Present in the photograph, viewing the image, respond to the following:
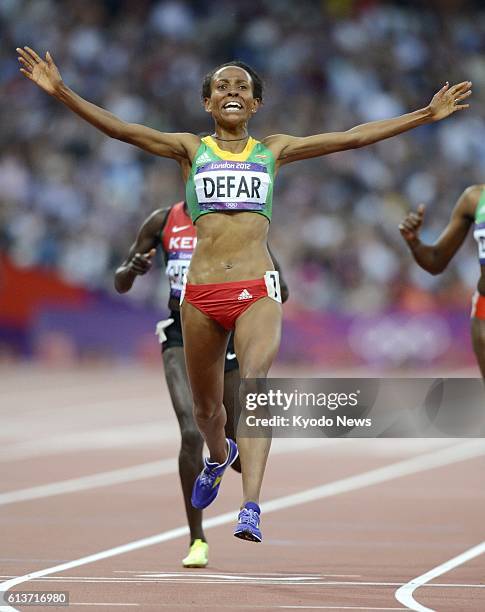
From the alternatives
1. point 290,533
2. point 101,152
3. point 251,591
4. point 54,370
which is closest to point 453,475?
point 290,533

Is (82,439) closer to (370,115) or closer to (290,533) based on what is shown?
(290,533)

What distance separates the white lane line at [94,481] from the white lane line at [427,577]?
401 centimetres

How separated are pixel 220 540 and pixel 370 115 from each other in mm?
18071

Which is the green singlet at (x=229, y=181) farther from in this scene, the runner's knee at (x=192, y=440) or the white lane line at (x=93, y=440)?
the white lane line at (x=93, y=440)

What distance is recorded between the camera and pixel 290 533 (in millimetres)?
9953

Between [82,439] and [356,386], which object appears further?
[82,439]

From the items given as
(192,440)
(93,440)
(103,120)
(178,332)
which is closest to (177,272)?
(178,332)

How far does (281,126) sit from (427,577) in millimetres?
19311

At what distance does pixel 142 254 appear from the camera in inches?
371

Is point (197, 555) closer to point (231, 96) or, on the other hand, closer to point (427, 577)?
point (427, 577)

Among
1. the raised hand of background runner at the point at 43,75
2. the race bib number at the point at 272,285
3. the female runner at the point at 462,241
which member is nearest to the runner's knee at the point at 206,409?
the race bib number at the point at 272,285

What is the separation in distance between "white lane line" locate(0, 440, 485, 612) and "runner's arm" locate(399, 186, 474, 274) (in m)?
2.57

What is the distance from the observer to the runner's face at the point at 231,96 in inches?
310

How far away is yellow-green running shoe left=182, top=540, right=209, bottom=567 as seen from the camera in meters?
8.48
